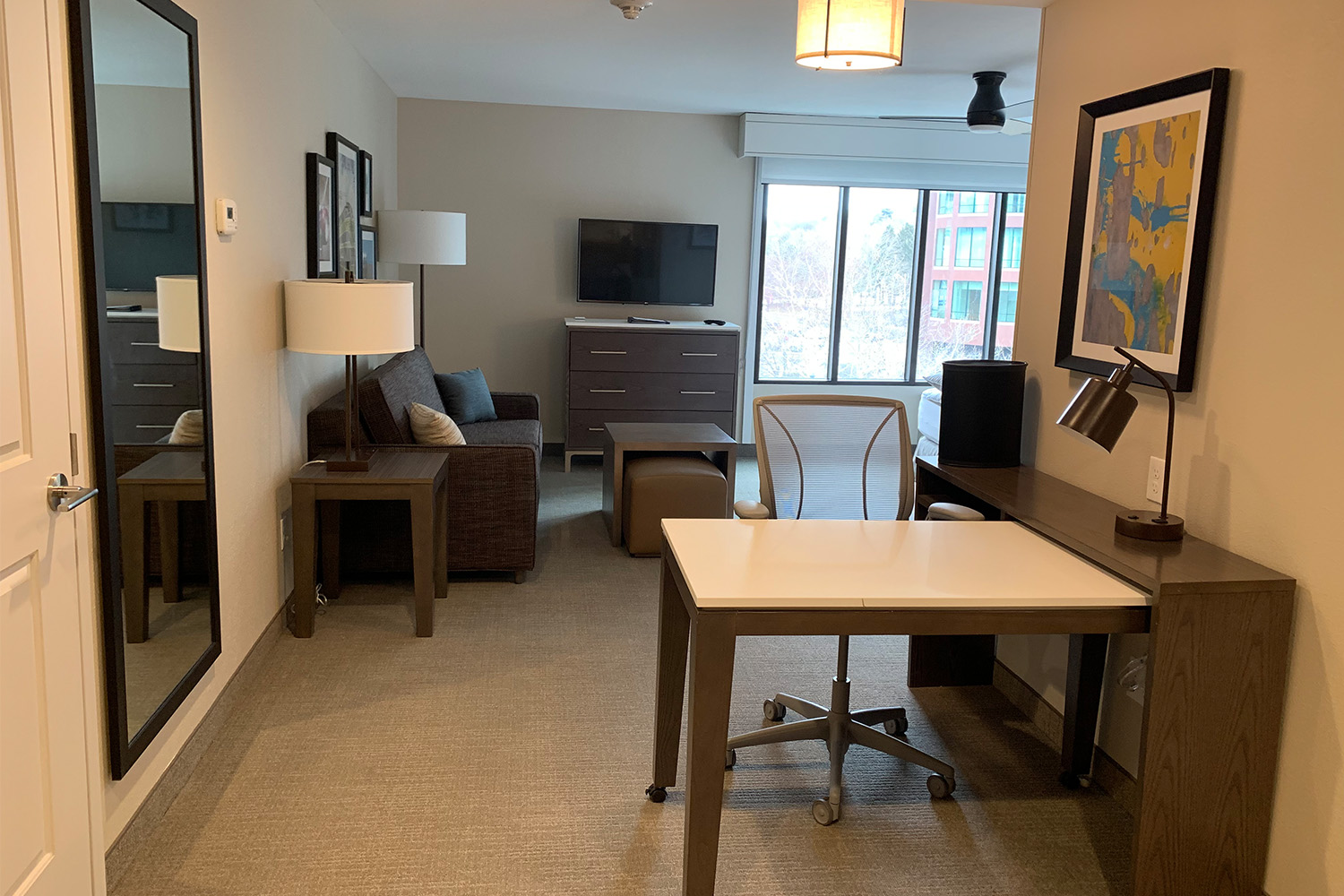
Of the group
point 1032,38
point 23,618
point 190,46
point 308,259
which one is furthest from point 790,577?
point 1032,38

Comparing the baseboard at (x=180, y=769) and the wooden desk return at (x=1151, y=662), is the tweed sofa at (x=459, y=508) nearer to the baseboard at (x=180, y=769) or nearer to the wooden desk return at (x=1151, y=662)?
the baseboard at (x=180, y=769)

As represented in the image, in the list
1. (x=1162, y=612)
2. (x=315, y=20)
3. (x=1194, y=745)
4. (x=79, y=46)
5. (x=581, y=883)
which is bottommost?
A: (x=581, y=883)

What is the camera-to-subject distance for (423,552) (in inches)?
145

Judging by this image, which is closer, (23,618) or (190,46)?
(23,618)

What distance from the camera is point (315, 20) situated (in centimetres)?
429

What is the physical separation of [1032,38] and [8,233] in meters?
4.15

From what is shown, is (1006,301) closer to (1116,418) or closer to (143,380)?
(1116,418)

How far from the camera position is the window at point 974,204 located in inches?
303

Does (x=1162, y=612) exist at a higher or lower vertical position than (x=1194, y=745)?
higher

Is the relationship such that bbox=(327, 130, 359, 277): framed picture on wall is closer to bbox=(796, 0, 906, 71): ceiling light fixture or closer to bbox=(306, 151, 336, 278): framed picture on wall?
bbox=(306, 151, 336, 278): framed picture on wall

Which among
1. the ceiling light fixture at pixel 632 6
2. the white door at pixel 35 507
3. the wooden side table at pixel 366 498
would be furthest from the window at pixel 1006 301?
the white door at pixel 35 507

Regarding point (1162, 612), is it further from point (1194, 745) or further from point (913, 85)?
point (913, 85)

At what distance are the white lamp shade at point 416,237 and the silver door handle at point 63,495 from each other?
13.5 ft

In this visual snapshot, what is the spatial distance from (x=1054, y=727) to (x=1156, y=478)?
888mm
